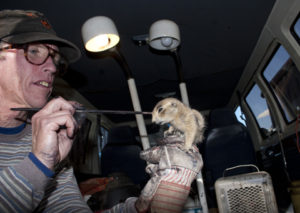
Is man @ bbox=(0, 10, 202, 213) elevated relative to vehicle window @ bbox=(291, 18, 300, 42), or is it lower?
lower

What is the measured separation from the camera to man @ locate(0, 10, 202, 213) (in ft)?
3.22

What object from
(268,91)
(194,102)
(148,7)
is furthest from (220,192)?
(194,102)

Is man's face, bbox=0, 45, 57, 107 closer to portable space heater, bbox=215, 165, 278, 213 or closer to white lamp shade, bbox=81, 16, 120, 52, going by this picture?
white lamp shade, bbox=81, 16, 120, 52

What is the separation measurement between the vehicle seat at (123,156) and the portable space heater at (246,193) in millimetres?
3083

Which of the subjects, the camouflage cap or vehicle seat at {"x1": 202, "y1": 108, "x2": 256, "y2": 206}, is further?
vehicle seat at {"x1": 202, "y1": 108, "x2": 256, "y2": 206}

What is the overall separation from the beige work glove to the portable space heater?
1106 mm

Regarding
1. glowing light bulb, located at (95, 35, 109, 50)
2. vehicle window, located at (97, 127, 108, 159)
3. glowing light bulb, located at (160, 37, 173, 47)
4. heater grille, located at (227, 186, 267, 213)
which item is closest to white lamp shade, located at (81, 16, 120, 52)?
glowing light bulb, located at (95, 35, 109, 50)

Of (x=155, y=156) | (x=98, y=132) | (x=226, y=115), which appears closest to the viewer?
(x=155, y=156)

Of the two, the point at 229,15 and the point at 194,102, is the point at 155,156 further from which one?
the point at 194,102

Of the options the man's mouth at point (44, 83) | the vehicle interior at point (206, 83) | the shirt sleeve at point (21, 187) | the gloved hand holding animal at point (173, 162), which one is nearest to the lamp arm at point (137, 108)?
the vehicle interior at point (206, 83)

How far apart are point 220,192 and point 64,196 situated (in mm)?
1364

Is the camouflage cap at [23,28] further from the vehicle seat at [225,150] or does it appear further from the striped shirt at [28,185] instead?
the vehicle seat at [225,150]

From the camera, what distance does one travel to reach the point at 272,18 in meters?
3.22

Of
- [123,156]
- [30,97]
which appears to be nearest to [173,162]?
[30,97]
